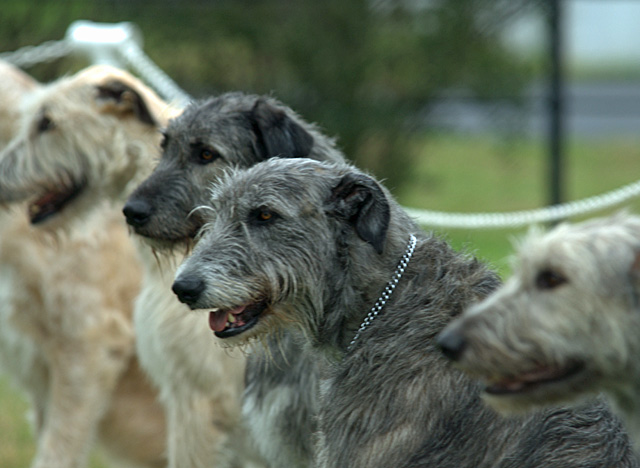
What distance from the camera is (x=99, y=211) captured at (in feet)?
19.4

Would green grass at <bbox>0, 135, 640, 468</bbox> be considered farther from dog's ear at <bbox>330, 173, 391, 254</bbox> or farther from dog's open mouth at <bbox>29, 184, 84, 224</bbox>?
dog's ear at <bbox>330, 173, 391, 254</bbox>

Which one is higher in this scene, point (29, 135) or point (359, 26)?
point (29, 135)

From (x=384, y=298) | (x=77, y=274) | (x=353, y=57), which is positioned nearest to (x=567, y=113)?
(x=353, y=57)

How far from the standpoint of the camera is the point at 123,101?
5.44 m

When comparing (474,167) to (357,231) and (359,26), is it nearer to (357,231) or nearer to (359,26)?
(359,26)

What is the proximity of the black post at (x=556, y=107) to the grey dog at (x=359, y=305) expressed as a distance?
278 inches

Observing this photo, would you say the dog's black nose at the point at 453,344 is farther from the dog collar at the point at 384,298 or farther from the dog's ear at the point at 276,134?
the dog's ear at the point at 276,134

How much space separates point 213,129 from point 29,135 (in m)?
1.55

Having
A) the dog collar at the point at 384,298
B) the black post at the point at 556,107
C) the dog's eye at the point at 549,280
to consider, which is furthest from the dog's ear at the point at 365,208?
the black post at the point at 556,107

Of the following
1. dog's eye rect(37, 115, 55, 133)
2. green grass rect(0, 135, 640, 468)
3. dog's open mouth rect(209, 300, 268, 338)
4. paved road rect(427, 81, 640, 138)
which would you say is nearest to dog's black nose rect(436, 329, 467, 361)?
dog's open mouth rect(209, 300, 268, 338)

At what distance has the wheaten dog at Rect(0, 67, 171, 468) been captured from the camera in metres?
5.41

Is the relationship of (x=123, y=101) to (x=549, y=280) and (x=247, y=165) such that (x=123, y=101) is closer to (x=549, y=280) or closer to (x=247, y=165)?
(x=247, y=165)

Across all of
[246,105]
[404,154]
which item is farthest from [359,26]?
[246,105]

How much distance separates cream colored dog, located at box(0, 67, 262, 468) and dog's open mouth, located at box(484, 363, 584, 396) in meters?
2.31
